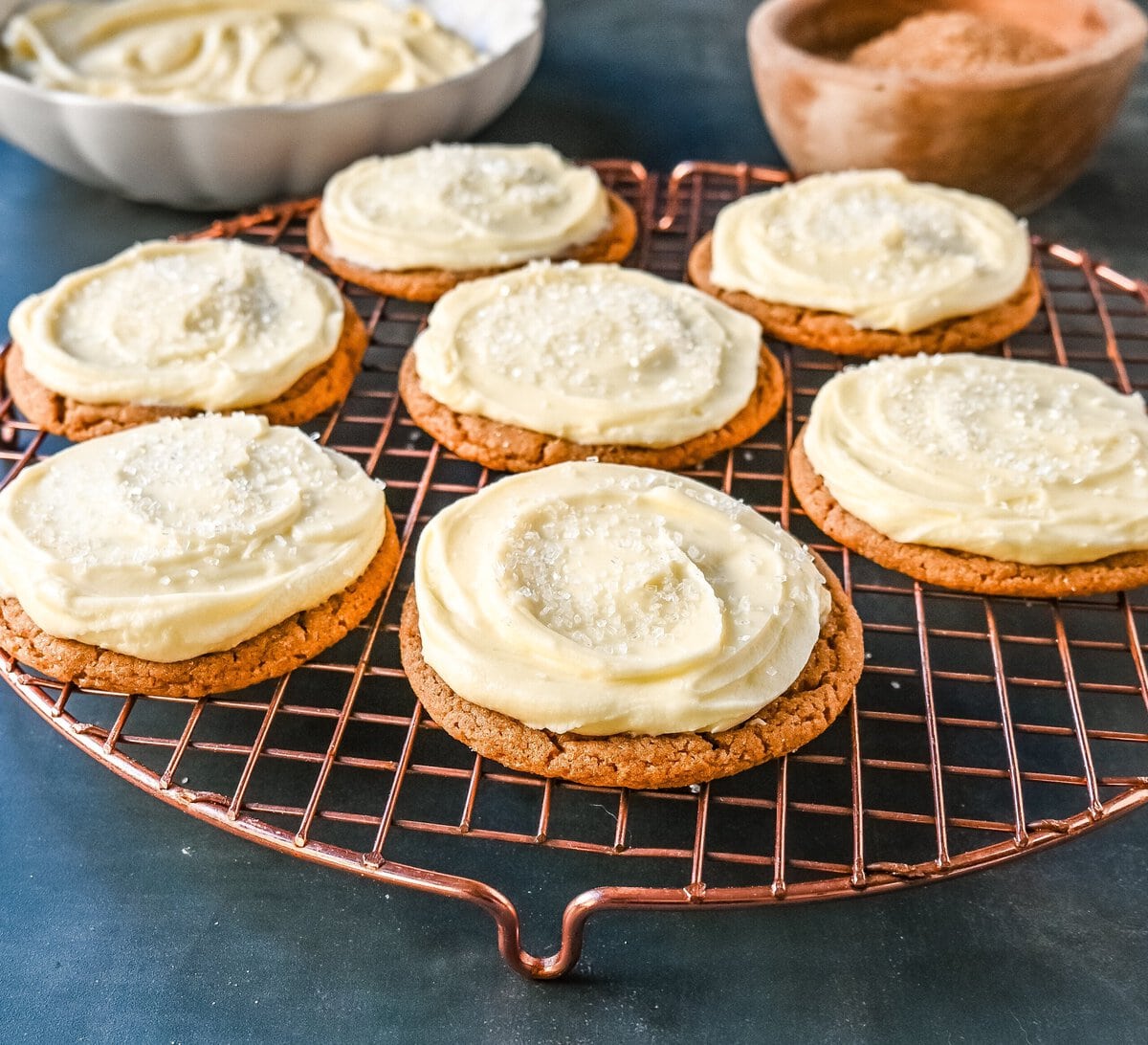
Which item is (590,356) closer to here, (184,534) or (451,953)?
(184,534)

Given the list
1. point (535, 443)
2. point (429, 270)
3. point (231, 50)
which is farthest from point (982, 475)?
point (231, 50)

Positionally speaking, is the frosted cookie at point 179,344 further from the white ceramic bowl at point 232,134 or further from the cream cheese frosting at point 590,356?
the white ceramic bowl at point 232,134

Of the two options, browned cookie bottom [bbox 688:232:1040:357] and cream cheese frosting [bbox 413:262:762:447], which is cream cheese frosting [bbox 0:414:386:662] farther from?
browned cookie bottom [bbox 688:232:1040:357]

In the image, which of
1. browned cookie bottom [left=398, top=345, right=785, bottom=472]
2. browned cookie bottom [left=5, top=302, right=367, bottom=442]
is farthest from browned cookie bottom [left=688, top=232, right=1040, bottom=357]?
browned cookie bottom [left=5, top=302, right=367, bottom=442]

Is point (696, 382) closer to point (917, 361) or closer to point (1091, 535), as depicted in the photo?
point (917, 361)

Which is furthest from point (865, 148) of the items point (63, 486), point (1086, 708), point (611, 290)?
point (63, 486)
